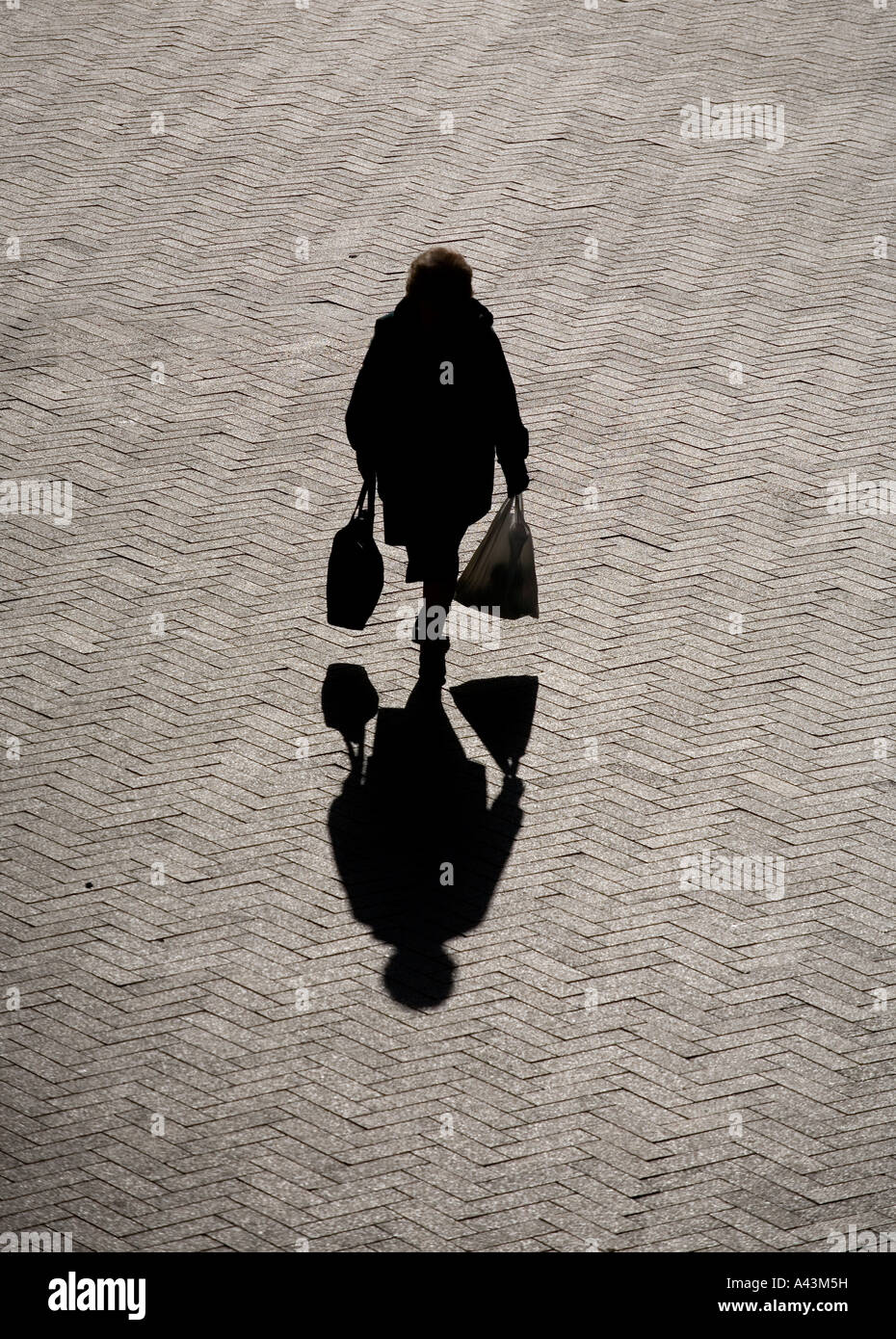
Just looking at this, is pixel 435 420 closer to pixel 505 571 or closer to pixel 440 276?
pixel 440 276

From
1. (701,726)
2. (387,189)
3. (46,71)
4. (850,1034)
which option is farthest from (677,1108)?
(46,71)

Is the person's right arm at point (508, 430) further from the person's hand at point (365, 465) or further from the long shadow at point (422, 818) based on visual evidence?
the long shadow at point (422, 818)

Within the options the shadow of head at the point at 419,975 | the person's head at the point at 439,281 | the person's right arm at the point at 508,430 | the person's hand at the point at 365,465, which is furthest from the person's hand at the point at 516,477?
the shadow of head at the point at 419,975

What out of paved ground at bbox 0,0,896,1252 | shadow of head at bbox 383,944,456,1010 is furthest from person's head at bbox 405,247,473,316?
shadow of head at bbox 383,944,456,1010

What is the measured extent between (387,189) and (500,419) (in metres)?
4.55

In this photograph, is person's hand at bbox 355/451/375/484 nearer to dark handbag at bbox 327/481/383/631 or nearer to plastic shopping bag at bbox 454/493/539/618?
dark handbag at bbox 327/481/383/631

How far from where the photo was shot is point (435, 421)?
706 centimetres

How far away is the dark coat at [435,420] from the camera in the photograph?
22.9ft

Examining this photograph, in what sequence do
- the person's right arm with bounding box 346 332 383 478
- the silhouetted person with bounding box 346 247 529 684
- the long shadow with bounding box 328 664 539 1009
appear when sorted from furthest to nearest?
the person's right arm with bounding box 346 332 383 478 → the silhouetted person with bounding box 346 247 529 684 → the long shadow with bounding box 328 664 539 1009

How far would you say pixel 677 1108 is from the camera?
5535 millimetres

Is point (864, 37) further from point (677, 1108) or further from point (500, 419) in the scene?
point (677, 1108)

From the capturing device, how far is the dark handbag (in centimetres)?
712

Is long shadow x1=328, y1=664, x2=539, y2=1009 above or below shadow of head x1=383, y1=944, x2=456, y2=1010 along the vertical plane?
above

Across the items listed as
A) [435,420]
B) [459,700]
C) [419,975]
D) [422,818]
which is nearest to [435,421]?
[435,420]
